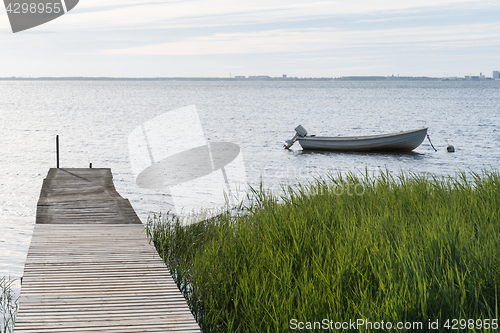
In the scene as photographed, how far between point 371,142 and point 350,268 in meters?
23.9

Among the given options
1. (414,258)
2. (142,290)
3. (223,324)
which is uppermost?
(414,258)

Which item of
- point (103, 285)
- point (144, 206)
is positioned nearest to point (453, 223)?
point (103, 285)

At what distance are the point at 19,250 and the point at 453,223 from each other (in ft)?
26.7

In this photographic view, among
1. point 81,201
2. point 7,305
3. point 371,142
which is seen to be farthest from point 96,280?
point 371,142

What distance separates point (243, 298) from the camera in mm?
A: 4535

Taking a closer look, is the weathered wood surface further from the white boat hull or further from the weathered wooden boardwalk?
the white boat hull

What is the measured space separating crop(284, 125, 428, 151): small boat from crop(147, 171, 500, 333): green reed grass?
20.8 m

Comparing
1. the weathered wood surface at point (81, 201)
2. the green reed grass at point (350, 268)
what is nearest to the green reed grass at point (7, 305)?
the weathered wood surface at point (81, 201)

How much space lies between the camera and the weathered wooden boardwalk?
3904mm

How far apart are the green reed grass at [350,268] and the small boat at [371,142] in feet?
68.3

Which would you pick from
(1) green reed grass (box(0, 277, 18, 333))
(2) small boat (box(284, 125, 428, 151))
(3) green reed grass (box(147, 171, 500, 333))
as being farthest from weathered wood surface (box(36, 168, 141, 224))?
(2) small boat (box(284, 125, 428, 151))

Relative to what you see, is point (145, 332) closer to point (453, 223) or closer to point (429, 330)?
point (429, 330)

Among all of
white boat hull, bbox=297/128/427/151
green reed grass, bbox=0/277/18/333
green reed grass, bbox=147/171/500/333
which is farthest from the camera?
white boat hull, bbox=297/128/427/151

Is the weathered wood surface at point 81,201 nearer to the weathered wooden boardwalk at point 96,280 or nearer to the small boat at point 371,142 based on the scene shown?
the weathered wooden boardwalk at point 96,280
